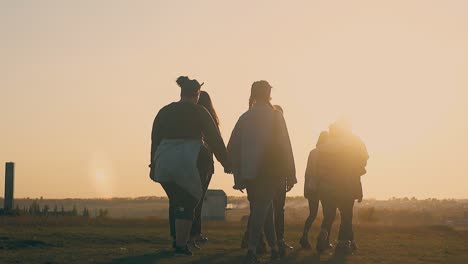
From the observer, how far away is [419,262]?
12.2 m

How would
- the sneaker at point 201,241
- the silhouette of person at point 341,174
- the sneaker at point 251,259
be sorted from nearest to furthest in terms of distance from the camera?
the sneaker at point 251,259 → the silhouette of person at point 341,174 → the sneaker at point 201,241

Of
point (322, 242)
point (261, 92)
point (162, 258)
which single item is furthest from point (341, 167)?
point (162, 258)

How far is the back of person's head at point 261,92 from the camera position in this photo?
1170 cm

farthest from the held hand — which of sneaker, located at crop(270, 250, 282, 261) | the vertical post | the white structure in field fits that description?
the white structure in field

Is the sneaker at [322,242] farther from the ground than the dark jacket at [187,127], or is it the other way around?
the dark jacket at [187,127]

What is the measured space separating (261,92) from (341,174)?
2774mm

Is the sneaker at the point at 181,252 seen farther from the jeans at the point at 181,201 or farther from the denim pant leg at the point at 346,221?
the denim pant leg at the point at 346,221

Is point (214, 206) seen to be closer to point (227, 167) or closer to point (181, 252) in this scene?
point (227, 167)

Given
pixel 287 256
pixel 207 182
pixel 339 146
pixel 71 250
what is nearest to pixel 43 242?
pixel 71 250

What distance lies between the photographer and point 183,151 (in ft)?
37.7

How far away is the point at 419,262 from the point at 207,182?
3096 millimetres

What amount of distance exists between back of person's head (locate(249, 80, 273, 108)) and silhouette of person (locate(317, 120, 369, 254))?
8.29 ft

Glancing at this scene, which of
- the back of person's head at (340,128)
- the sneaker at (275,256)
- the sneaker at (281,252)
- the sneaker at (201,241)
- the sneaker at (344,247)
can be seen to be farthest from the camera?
the sneaker at (201,241)

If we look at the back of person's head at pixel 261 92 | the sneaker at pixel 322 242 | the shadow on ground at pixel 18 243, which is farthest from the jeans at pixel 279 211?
the shadow on ground at pixel 18 243
